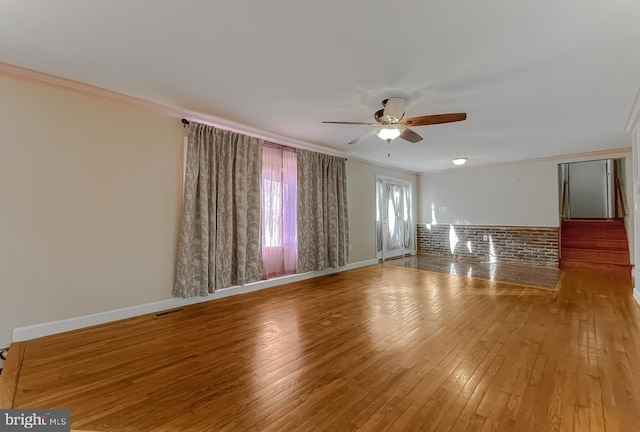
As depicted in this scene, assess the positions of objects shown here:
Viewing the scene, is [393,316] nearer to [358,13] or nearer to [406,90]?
[406,90]

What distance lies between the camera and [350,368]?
6.93 ft

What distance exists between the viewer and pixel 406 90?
286 centimetres

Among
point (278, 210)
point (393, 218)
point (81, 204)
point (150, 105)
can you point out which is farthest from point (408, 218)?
point (81, 204)

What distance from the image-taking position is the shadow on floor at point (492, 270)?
4.84m

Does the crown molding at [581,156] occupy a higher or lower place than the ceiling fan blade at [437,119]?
higher

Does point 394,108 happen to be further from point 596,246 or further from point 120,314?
point 596,246

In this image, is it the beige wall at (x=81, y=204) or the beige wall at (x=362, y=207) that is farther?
the beige wall at (x=362, y=207)

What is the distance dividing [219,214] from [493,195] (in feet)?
21.7

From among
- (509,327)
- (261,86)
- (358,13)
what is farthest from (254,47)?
(509,327)

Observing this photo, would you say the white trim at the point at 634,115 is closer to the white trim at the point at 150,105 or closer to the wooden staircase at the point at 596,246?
the wooden staircase at the point at 596,246

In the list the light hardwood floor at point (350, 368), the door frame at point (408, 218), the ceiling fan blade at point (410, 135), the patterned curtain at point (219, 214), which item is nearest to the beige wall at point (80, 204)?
the patterned curtain at point (219, 214)

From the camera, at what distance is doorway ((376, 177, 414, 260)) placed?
6859mm

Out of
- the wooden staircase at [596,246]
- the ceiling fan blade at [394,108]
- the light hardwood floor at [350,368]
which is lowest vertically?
the light hardwood floor at [350,368]

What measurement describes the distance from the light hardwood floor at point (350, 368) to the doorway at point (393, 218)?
3.36 metres
